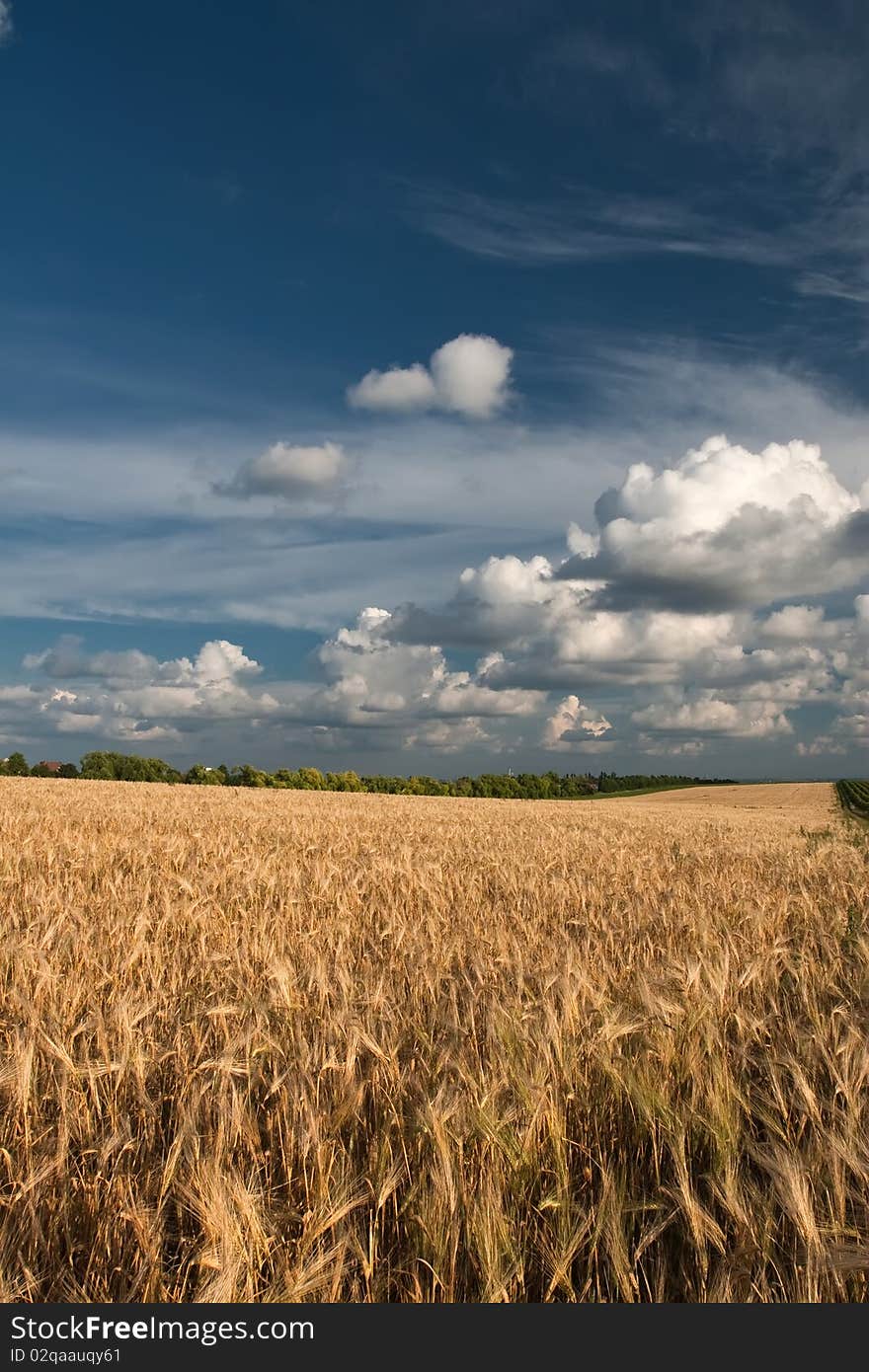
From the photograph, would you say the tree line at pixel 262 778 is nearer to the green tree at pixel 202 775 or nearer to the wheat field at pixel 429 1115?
the green tree at pixel 202 775

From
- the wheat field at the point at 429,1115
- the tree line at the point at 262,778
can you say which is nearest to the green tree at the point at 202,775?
the tree line at the point at 262,778

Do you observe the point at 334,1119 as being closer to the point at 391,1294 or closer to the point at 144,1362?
the point at 391,1294

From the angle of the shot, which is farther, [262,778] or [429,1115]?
[262,778]

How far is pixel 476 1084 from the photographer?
7.98 feet

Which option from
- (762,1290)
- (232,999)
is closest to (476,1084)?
(762,1290)

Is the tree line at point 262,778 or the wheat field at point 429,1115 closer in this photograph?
the wheat field at point 429,1115

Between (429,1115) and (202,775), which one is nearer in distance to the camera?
(429,1115)

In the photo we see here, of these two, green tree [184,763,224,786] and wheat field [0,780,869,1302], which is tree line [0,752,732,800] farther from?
wheat field [0,780,869,1302]

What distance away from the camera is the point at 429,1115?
2139 mm

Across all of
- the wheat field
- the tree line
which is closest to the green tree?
the tree line

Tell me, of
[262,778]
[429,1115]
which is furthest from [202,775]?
[429,1115]

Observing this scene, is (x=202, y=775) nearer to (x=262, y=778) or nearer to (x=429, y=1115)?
(x=262, y=778)

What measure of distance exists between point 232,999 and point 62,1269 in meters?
1.85

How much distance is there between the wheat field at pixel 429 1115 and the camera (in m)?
1.87
